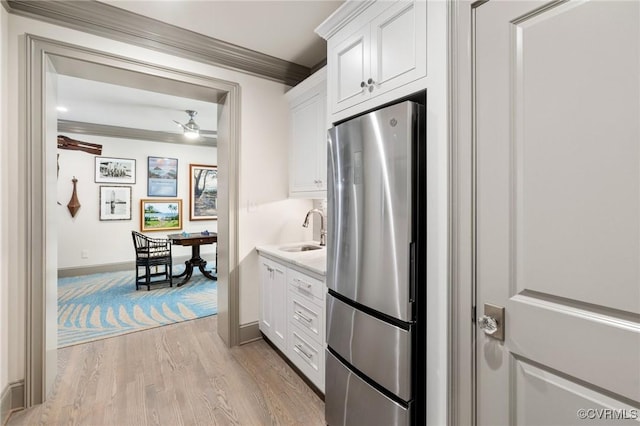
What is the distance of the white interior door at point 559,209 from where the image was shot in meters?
0.80

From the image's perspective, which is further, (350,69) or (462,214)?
(350,69)

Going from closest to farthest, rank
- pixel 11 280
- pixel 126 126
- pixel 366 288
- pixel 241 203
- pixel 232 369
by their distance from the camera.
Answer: pixel 366 288, pixel 11 280, pixel 232 369, pixel 241 203, pixel 126 126

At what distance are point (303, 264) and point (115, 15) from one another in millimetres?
2191

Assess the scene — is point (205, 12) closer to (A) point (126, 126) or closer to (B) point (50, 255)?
(B) point (50, 255)

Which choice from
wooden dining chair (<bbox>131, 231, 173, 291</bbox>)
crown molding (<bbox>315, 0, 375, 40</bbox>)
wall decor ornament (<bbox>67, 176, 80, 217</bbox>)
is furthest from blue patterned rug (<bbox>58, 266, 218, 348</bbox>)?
crown molding (<bbox>315, 0, 375, 40</bbox>)

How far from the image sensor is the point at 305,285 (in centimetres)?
207

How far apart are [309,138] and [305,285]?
128 centimetres

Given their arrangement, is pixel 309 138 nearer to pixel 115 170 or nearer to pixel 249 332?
pixel 249 332

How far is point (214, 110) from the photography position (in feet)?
14.4

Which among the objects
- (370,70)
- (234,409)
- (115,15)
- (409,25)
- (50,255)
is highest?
(115,15)

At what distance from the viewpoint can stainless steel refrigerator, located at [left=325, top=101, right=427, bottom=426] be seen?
127 centimetres

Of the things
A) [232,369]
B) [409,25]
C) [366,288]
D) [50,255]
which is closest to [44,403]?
[50,255]

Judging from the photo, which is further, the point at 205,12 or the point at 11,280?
the point at 205,12

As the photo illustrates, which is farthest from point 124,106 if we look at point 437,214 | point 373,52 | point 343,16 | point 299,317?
point 437,214
